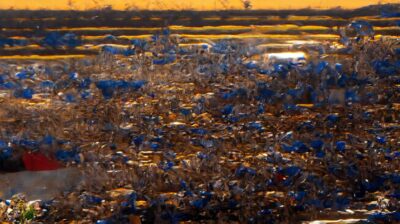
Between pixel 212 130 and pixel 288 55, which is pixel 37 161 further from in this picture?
pixel 288 55

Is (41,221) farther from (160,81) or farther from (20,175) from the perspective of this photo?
(160,81)

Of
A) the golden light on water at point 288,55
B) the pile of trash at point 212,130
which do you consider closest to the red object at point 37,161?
the pile of trash at point 212,130

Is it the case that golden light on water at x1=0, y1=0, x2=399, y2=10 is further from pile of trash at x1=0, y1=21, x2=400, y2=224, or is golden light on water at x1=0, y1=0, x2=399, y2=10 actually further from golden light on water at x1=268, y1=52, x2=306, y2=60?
golden light on water at x1=268, y1=52, x2=306, y2=60

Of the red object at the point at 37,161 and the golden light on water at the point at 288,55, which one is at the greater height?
the golden light on water at the point at 288,55

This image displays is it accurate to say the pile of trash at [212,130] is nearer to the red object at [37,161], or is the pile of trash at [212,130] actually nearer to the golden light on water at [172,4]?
the red object at [37,161]

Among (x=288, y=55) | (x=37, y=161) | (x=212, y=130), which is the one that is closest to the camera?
(x=37, y=161)

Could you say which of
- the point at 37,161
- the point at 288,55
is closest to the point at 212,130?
the point at 37,161
